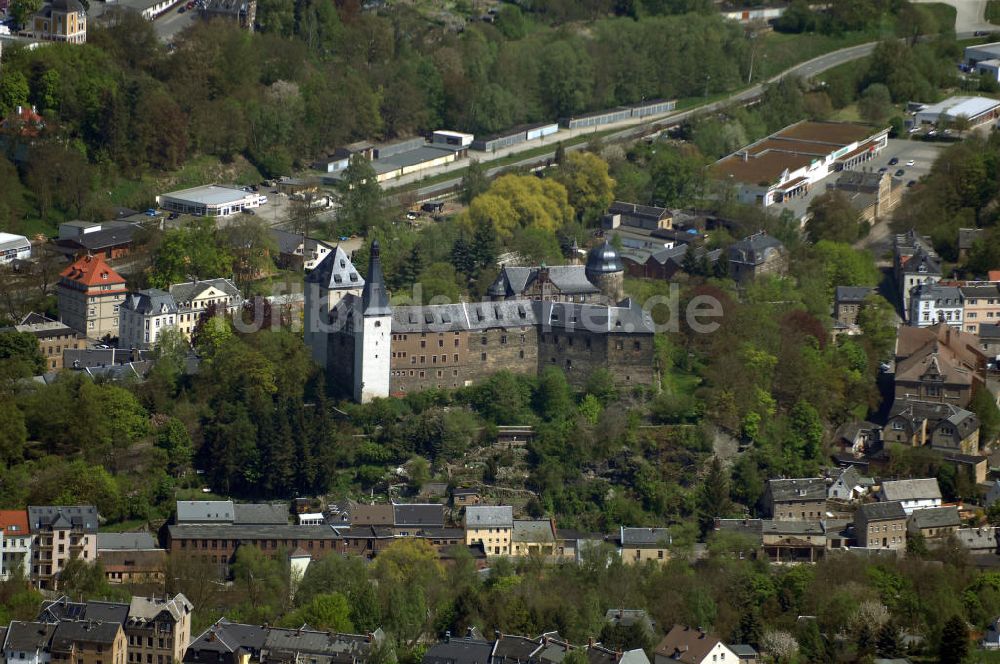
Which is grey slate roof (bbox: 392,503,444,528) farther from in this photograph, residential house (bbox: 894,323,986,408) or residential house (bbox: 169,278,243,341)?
residential house (bbox: 894,323,986,408)

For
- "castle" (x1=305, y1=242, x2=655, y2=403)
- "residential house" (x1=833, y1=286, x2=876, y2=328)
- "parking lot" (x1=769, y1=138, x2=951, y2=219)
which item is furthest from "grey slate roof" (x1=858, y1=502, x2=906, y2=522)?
"parking lot" (x1=769, y1=138, x2=951, y2=219)

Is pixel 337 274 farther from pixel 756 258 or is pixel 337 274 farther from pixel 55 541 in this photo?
pixel 756 258

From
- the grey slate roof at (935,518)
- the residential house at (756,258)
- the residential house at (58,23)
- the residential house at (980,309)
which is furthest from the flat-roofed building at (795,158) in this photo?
the grey slate roof at (935,518)

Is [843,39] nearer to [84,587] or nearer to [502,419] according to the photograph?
[502,419]

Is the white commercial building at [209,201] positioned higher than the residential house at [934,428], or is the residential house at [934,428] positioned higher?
the white commercial building at [209,201]

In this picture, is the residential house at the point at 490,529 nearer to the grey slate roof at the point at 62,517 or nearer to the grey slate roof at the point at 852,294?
the grey slate roof at the point at 62,517

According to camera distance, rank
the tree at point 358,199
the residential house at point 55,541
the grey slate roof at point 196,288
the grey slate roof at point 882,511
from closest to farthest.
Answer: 1. the residential house at point 55,541
2. the grey slate roof at point 882,511
3. the grey slate roof at point 196,288
4. the tree at point 358,199
